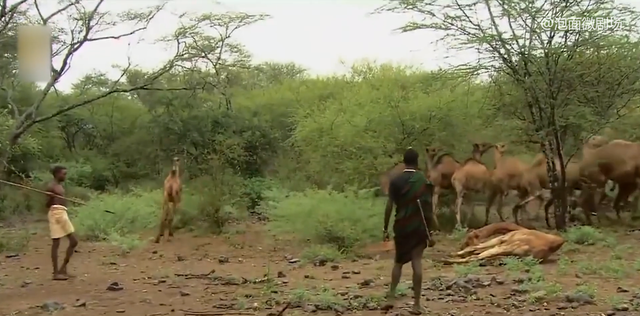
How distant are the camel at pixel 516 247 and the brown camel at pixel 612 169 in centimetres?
489

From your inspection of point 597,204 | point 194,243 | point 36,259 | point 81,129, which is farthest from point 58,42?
point 81,129

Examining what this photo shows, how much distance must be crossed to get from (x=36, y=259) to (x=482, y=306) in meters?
8.27

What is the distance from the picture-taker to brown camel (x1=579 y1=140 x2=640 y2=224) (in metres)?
15.1

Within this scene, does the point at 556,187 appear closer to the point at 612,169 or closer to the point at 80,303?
the point at 612,169

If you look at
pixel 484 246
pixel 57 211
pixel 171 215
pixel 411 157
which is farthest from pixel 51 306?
pixel 171 215

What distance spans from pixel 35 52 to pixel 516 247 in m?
6.98

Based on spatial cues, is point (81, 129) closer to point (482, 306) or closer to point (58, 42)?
point (58, 42)

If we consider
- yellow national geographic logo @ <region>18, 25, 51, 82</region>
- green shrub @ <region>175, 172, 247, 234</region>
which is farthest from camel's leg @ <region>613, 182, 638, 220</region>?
yellow national geographic logo @ <region>18, 25, 51, 82</region>

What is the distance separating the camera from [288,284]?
30.0 ft

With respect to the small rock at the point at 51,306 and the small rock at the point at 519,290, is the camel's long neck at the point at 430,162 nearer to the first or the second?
the small rock at the point at 519,290

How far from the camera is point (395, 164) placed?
15891 mm

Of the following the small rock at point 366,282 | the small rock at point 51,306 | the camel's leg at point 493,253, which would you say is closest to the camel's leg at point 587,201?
the camel's leg at point 493,253

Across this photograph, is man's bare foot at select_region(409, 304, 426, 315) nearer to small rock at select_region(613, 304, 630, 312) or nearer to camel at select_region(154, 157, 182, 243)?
small rock at select_region(613, 304, 630, 312)

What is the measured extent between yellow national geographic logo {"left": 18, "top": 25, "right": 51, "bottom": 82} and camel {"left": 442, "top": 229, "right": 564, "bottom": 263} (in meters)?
6.06
